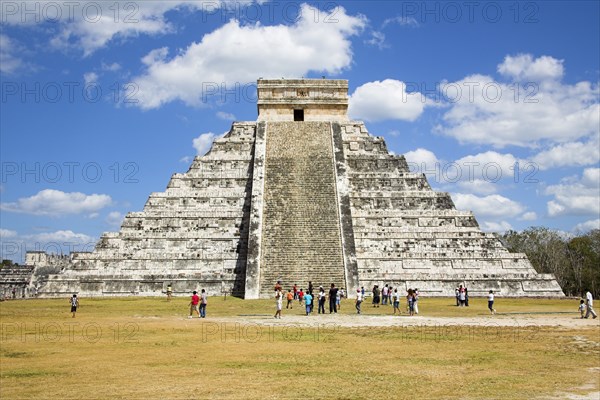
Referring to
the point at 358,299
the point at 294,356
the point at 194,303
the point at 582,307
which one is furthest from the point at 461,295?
the point at 294,356

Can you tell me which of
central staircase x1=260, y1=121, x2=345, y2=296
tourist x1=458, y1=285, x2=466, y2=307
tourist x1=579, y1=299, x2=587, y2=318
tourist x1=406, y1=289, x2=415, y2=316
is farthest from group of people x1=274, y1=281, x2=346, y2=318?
tourist x1=579, y1=299, x2=587, y2=318

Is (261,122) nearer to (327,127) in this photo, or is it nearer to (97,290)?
(327,127)

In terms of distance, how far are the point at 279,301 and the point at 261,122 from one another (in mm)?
18037

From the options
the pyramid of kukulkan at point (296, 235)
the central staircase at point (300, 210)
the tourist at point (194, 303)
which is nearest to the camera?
the tourist at point (194, 303)

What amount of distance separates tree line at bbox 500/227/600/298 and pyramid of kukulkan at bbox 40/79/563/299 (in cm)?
1783

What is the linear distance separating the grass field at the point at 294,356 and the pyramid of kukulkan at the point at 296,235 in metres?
6.60

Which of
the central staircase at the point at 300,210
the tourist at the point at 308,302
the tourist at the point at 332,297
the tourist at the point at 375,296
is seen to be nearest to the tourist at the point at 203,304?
the tourist at the point at 308,302

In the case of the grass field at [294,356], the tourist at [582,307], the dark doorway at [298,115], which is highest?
the dark doorway at [298,115]

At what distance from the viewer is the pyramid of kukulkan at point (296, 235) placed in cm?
2561

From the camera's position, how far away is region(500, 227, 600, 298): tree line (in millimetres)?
42188

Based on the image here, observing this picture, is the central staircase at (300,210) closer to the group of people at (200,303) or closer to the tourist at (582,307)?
the group of people at (200,303)

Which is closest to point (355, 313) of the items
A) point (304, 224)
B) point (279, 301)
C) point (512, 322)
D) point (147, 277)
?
point (279, 301)

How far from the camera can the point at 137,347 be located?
12.3 metres

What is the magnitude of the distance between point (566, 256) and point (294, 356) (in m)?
39.3
